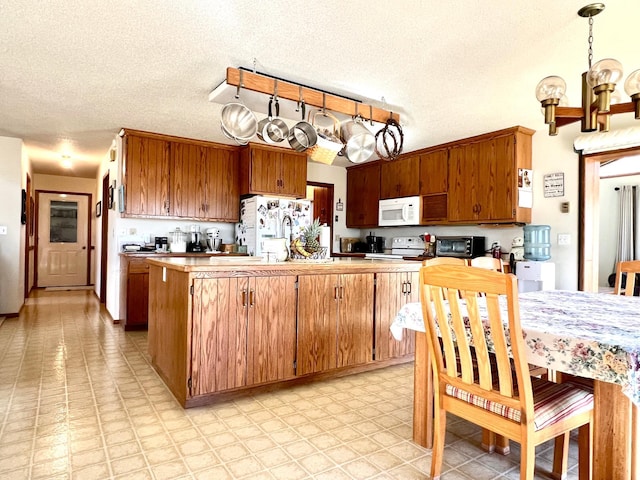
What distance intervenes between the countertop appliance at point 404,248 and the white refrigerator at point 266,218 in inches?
51.8

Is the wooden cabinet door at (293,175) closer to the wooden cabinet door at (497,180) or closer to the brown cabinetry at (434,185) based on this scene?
the brown cabinetry at (434,185)

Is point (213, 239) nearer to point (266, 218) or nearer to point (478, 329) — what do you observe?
point (266, 218)

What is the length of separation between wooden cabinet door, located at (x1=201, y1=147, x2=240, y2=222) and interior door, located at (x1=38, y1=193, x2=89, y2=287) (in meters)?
4.77

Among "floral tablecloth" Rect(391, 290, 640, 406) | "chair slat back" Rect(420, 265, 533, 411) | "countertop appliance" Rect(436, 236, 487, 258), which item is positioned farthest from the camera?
"countertop appliance" Rect(436, 236, 487, 258)

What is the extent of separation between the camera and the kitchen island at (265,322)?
7.86 feet

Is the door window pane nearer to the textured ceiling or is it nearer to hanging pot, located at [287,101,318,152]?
the textured ceiling

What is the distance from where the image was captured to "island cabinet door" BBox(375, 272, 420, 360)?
10.4ft

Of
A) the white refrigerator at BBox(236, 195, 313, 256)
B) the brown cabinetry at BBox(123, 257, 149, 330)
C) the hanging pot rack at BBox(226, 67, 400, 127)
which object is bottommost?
the brown cabinetry at BBox(123, 257, 149, 330)

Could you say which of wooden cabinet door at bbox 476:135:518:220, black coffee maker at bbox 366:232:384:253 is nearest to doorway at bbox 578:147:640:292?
wooden cabinet door at bbox 476:135:518:220

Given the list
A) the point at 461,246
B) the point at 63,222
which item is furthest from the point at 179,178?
the point at 63,222

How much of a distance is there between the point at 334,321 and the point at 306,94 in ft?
5.78

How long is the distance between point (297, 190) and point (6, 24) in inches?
147

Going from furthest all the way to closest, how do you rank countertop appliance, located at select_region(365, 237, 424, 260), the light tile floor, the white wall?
1. countertop appliance, located at select_region(365, 237, 424, 260)
2. the white wall
3. the light tile floor

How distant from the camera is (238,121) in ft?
9.04
